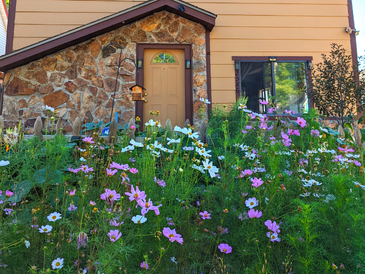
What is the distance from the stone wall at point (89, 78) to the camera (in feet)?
→ 18.7

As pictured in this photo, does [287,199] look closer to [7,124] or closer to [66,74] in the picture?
[66,74]

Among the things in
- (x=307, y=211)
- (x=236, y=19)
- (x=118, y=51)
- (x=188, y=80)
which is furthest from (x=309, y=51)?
(x=307, y=211)

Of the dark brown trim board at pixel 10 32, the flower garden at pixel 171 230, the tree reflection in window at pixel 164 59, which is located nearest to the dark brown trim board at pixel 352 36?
the tree reflection in window at pixel 164 59

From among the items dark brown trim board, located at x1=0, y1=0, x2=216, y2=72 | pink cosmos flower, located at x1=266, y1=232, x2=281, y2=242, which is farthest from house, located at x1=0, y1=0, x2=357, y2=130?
pink cosmos flower, located at x1=266, y1=232, x2=281, y2=242

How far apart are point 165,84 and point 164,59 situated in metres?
0.59

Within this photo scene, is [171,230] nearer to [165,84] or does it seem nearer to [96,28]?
[165,84]

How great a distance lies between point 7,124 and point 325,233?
6.21 metres

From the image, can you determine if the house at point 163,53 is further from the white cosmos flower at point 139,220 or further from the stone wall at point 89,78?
the white cosmos flower at point 139,220

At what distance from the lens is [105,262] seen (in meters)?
1.02

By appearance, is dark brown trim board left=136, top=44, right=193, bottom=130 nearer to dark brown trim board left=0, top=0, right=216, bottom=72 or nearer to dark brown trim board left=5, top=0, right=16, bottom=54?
dark brown trim board left=0, top=0, right=216, bottom=72

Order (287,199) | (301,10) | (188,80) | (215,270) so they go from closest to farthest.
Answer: (215,270)
(287,199)
(188,80)
(301,10)

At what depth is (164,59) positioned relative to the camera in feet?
20.0

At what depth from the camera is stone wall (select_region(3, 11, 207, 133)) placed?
5.71 metres

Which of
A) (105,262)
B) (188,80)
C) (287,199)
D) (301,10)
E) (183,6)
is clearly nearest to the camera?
(105,262)
